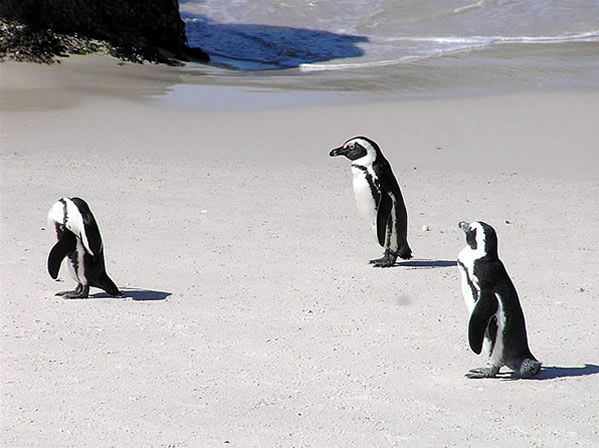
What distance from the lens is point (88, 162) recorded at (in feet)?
29.9

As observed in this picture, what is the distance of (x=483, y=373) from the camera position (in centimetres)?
477

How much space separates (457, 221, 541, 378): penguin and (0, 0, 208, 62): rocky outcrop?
375 inches

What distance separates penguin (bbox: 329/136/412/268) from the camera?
6789 mm

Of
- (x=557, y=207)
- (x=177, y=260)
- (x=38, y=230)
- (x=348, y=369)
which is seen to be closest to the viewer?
(x=348, y=369)

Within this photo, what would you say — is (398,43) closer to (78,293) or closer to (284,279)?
(284,279)

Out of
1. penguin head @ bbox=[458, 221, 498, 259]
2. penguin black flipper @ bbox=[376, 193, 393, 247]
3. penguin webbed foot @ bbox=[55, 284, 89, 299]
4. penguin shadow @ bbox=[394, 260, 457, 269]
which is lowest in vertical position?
penguin shadow @ bbox=[394, 260, 457, 269]

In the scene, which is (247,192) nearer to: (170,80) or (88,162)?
(88,162)

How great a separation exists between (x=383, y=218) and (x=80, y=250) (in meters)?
2.00

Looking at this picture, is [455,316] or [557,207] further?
[557,207]

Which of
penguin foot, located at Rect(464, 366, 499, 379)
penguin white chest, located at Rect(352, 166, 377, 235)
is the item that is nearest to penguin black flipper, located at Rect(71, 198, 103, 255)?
penguin white chest, located at Rect(352, 166, 377, 235)

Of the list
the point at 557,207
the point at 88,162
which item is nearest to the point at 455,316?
the point at 557,207

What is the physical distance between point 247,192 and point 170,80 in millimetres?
5232

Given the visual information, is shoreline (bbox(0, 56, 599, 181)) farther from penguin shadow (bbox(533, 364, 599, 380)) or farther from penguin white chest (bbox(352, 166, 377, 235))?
penguin shadow (bbox(533, 364, 599, 380))

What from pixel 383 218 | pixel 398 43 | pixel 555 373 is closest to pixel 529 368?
pixel 555 373
